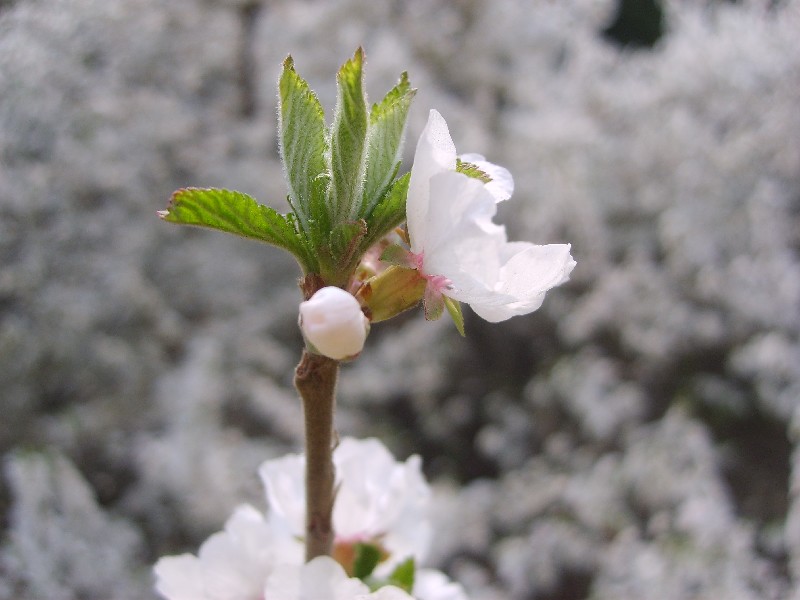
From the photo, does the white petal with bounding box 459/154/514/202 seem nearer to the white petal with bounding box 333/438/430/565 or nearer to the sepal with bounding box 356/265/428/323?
the sepal with bounding box 356/265/428/323

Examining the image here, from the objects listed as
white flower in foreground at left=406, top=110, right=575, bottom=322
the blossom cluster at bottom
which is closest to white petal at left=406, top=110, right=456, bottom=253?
white flower in foreground at left=406, top=110, right=575, bottom=322

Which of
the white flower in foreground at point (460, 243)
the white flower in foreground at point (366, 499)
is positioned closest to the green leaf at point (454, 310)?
the white flower in foreground at point (460, 243)

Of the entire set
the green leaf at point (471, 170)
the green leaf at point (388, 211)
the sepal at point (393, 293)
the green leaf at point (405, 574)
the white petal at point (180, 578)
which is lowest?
the white petal at point (180, 578)

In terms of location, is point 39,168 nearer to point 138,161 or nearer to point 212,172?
point 138,161

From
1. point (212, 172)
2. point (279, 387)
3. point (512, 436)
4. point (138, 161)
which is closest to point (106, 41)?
point (138, 161)

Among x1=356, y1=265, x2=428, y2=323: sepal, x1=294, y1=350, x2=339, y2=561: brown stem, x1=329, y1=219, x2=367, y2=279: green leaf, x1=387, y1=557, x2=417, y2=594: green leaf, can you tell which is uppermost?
x1=329, y1=219, x2=367, y2=279: green leaf

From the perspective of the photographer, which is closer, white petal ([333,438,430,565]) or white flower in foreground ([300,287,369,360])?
white flower in foreground ([300,287,369,360])

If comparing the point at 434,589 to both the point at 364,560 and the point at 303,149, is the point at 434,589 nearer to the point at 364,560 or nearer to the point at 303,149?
the point at 364,560

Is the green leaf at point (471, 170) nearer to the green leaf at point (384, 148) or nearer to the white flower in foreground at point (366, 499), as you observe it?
the green leaf at point (384, 148)
